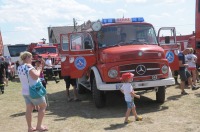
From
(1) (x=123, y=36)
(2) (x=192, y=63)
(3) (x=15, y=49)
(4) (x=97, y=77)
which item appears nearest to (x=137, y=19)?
(1) (x=123, y=36)

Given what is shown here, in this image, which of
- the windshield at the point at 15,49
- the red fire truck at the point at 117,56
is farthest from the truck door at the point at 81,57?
the windshield at the point at 15,49

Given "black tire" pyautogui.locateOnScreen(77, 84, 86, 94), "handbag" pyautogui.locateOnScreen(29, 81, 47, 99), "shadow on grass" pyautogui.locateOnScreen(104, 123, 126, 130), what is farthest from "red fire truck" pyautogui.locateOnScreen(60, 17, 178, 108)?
"handbag" pyautogui.locateOnScreen(29, 81, 47, 99)

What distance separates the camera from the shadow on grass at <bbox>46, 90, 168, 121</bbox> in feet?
28.3

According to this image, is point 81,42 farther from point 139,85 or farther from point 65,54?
point 139,85

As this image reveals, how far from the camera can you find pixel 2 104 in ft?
37.1

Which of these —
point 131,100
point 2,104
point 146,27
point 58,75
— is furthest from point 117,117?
point 58,75

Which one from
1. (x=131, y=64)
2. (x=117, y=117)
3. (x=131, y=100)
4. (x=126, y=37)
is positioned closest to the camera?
(x=131, y=100)

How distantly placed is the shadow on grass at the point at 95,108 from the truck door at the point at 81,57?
101 centimetres

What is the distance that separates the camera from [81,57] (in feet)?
31.6

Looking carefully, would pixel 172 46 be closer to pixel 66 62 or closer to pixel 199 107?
pixel 199 107

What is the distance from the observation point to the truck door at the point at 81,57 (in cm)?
962

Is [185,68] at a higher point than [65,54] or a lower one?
lower

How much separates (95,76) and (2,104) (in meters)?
4.01

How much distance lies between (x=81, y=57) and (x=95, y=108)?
58.8 inches
